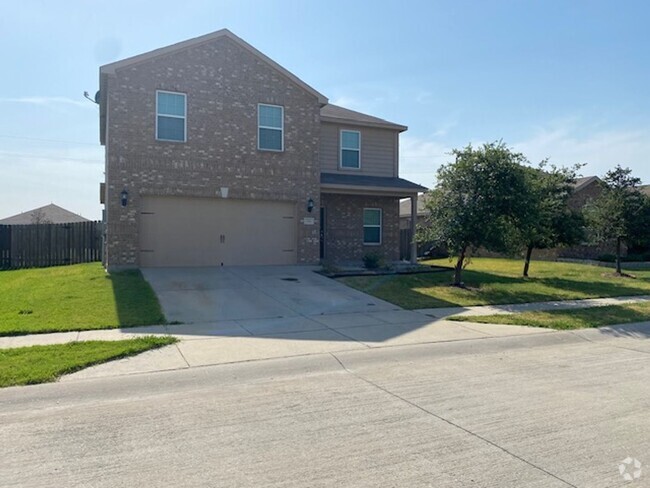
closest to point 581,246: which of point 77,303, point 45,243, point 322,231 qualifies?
point 322,231

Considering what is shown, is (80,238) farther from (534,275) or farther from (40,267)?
(534,275)

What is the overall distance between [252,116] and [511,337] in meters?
11.6

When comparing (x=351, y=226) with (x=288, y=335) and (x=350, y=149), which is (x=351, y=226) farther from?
(x=288, y=335)

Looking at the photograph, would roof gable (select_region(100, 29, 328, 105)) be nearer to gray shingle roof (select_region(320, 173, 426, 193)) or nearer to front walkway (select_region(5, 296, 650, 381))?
gray shingle roof (select_region(320, 173, 426, 193))

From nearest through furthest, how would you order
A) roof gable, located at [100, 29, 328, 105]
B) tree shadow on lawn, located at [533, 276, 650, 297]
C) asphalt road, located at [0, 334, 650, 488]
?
asphalt road, located at [0, 334, 650, 488], roof gable, located at [100, 29, 328, 105], tree shadow on lawn, located at [533, 276, 650, 297]

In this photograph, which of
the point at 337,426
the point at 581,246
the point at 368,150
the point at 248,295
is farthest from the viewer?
the point at 581,246

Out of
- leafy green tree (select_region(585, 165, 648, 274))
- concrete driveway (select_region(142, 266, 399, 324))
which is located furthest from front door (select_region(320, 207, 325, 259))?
leafy green tree (select_region(585, 165, 648, 274))

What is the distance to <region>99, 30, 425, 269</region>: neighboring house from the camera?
15.8 m

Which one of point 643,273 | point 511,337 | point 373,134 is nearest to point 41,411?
point 511,337

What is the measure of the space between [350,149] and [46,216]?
37.9 metres

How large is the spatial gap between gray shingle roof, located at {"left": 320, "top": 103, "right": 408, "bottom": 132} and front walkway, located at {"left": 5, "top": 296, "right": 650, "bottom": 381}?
10.8m

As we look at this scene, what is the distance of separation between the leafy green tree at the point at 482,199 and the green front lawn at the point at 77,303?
8.31 meters

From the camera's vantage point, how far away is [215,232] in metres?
17.2

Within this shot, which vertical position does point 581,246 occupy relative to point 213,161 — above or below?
below
